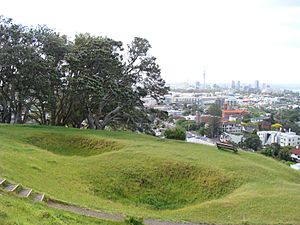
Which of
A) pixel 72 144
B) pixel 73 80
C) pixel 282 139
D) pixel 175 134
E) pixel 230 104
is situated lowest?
pixel 282 139

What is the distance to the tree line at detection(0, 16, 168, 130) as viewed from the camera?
2517cm

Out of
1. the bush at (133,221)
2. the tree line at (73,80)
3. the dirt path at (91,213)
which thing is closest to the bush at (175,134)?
the tree line at (73,80)

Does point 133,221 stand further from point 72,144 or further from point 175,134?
point 175,134

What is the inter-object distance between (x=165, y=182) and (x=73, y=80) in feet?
45.2

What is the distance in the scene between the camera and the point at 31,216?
726 centimetres

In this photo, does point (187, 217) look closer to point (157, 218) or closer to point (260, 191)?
point (157, 218)

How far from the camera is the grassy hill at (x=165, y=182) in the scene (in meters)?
10.9

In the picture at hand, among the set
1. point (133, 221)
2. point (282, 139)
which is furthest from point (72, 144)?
point (282, 139)

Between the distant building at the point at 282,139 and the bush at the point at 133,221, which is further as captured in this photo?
the distant building at the point at 282,139

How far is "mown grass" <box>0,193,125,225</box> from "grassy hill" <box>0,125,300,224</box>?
5.20 feet

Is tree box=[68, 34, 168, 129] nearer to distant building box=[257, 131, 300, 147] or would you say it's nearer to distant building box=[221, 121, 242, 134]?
distant building box=[257, 131, 300, 147]

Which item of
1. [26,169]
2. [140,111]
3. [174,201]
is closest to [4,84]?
[140,111]

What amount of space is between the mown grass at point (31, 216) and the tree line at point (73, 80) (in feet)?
56.5

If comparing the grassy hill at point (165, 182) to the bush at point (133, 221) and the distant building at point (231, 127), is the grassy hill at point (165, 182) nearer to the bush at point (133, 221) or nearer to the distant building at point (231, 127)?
the bush at point (133, 221)
